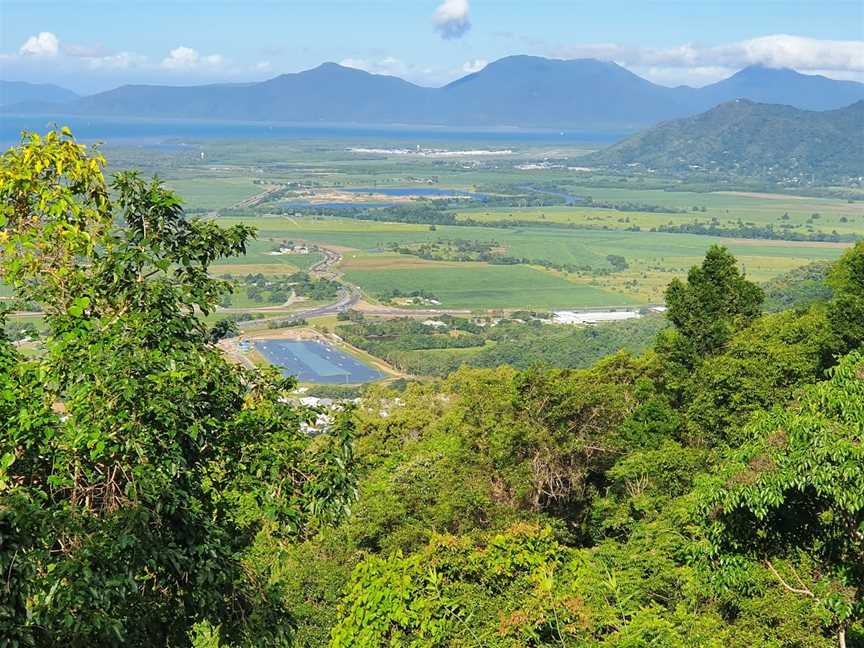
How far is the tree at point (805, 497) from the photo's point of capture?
5520mm

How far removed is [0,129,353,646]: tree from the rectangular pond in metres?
33.3

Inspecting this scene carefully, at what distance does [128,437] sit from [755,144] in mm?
188461

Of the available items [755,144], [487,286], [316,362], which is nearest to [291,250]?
[487,286]

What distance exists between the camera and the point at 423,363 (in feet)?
141

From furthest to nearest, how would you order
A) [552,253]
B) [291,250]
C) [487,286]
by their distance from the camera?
1. [552,253]
2. [291,250]
3. [487,286]

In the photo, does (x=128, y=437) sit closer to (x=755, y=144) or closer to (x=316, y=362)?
(x=316, y=362)

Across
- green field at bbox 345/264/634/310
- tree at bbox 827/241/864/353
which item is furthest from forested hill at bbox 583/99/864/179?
tree at bbox 827/241/864/353

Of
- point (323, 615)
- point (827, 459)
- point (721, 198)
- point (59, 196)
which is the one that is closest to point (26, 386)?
point (59, 196)

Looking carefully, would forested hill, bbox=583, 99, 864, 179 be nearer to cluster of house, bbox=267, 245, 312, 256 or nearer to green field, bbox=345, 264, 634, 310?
green field, bbox=345, 264, 634, 310

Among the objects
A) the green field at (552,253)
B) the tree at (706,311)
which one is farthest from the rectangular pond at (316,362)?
the tree at (706,311)

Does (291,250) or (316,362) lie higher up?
(291,250)

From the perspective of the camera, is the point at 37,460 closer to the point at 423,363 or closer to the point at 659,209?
the point at 423,363

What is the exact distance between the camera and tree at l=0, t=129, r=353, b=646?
3869 millimetres

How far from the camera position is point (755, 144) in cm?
17788
